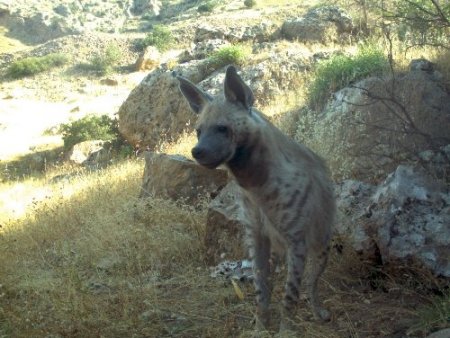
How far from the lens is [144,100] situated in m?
15.0

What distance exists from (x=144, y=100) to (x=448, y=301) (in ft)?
39.7

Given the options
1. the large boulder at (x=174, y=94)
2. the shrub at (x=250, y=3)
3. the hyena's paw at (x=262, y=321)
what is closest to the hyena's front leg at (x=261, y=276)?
the hyena's paw at (x=262, y=321)

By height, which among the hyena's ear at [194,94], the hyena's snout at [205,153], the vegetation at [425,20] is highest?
the vegetation at [425,20]

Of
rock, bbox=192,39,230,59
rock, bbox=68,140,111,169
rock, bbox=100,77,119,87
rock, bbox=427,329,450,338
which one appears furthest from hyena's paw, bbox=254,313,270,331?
rock, bbox=100,77,119,87

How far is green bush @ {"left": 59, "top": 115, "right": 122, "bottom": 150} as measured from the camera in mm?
20469

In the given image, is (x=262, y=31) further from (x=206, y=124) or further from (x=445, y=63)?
(x=206, y=124)

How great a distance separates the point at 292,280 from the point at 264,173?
0.80 m

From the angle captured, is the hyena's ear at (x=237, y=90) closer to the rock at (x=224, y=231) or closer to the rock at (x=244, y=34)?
the rock at (x=224, y=231)

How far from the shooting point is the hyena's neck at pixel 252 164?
393 cm

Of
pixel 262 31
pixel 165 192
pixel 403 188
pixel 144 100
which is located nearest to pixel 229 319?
pixel 403 188

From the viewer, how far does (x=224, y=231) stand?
596 centimetres

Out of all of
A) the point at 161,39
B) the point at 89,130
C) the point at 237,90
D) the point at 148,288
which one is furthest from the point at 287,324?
the point at 161,39

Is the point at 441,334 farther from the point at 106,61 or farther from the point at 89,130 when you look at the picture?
the point at 106,61

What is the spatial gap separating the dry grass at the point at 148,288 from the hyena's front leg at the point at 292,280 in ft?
0.52
